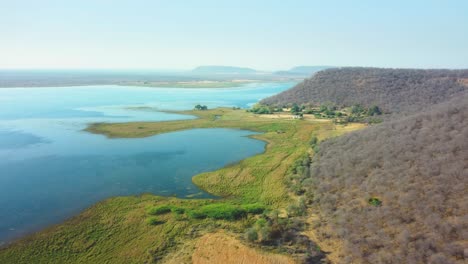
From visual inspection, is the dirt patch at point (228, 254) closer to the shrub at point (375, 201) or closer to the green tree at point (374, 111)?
the shrub at point (375, 201)

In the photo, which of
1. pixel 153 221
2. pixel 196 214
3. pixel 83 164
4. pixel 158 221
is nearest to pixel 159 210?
pixel 158 221

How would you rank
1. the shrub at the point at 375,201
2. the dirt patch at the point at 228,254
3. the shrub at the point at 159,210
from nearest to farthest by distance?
the dirt patch at the point at 228,254 < the shrub at the point at 375,201 < the shrub at the point at 159,210

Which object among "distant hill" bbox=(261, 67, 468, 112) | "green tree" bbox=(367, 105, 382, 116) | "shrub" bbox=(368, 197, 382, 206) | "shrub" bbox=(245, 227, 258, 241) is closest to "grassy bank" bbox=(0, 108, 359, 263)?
"shrub" bbox=(245, 227, 258, 241)

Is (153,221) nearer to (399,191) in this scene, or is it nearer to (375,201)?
(375,201)

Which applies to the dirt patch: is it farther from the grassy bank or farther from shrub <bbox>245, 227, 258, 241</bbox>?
the grassy bank

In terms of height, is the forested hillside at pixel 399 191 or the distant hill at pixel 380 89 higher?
the distant hill at pixel 380 89

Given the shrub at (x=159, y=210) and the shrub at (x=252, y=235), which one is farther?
the shrub at (x=159, y=210)

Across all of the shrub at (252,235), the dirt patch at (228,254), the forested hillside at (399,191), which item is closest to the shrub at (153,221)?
the dirt patch at (228,254)
